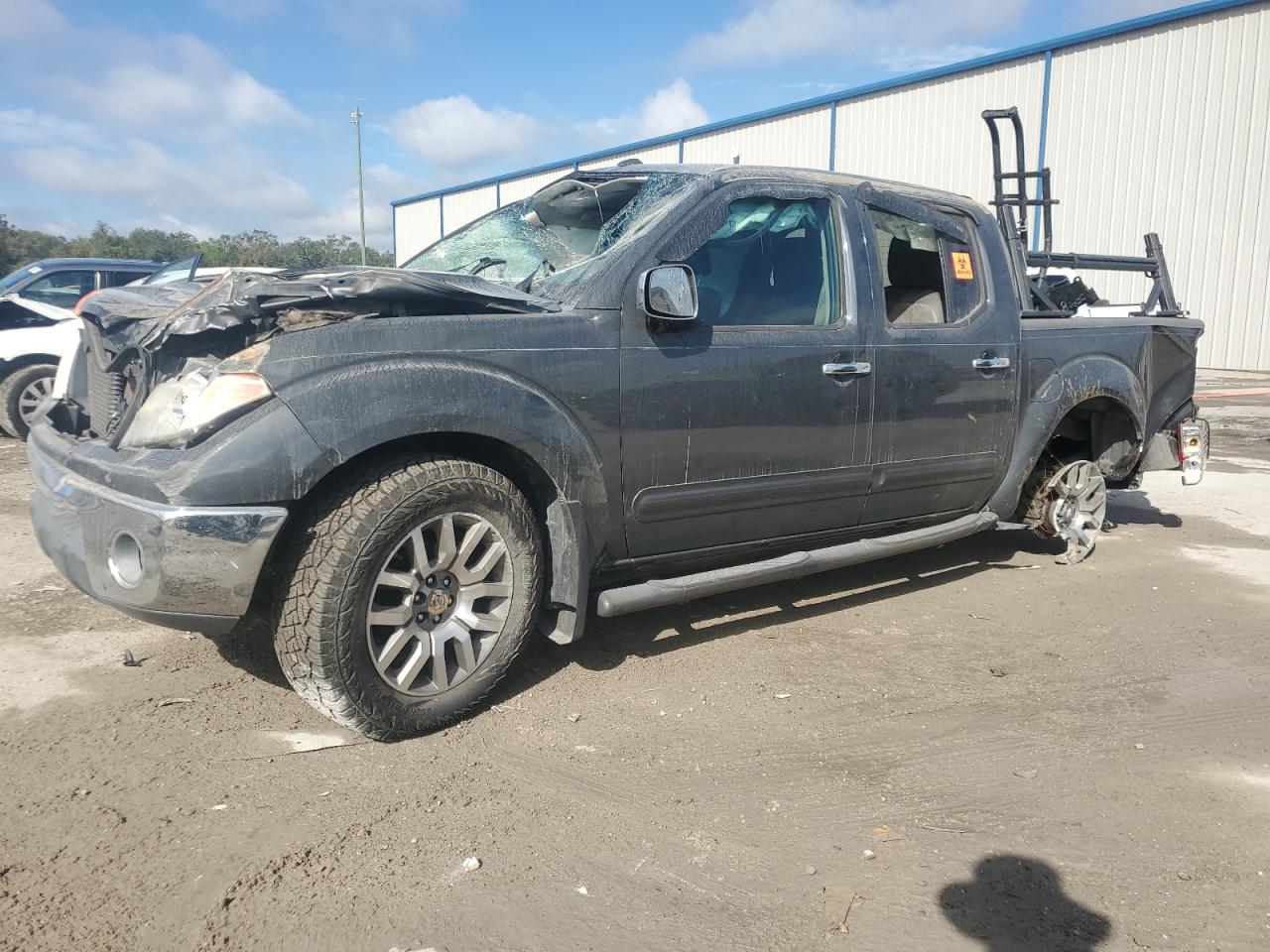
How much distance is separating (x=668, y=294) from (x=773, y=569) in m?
1.20

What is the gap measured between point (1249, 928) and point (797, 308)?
247cm

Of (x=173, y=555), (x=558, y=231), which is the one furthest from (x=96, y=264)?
(x=173, y=555)

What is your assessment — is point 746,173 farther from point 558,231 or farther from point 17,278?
point 17,278

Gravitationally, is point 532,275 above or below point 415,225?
below

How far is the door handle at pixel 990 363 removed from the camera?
434 centimetres

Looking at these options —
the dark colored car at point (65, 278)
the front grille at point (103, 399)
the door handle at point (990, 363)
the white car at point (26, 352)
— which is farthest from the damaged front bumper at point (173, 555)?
the dark colored car at point (65, 278)

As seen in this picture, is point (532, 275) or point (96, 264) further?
point (96, 264)

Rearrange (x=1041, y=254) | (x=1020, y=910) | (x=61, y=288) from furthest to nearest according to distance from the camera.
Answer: (x=61, y=288) → (x=1041, y=254) → (x=1020, y=910)

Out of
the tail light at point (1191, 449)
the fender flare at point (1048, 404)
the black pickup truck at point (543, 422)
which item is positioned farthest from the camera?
the tail light at point (1191, 449)

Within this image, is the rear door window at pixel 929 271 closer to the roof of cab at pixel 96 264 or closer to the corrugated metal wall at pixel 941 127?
the roof of cab at pixel 96 264

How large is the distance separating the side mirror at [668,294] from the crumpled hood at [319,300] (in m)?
0.33

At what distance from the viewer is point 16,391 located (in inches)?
342

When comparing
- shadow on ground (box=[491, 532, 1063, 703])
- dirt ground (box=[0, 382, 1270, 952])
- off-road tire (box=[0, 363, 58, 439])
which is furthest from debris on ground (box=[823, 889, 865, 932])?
off-road tire (box=[0, 363, 58, 439])

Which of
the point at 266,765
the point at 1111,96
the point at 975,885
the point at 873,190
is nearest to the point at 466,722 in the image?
the point at 266,765
